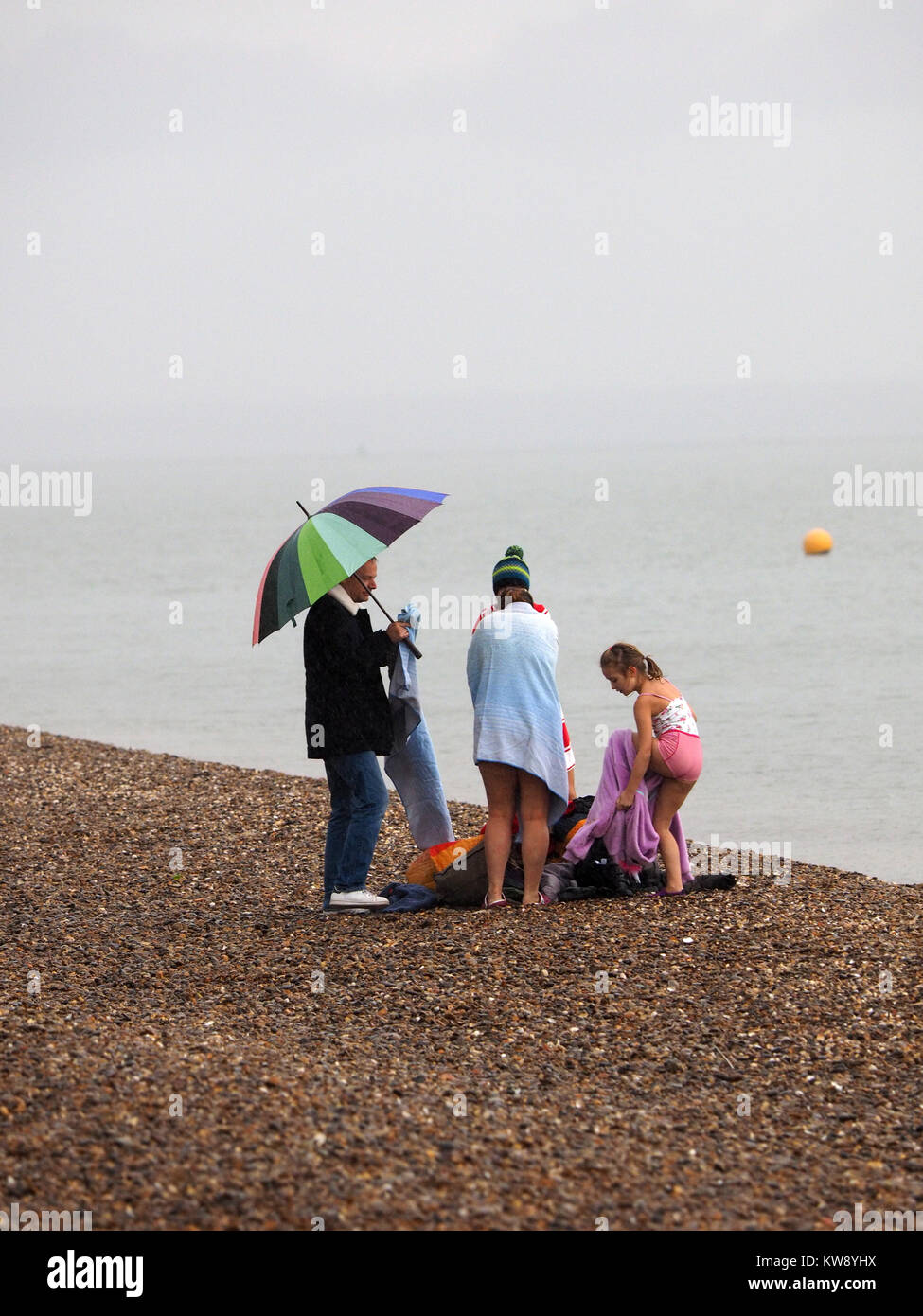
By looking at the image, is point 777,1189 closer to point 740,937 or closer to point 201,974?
point 740,937

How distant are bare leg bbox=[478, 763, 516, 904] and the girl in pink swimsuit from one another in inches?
22.6

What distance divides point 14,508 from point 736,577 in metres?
106

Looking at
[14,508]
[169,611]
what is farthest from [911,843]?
[14,508]

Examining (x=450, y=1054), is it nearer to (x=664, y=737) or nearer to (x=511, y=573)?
(x=664, y=737)

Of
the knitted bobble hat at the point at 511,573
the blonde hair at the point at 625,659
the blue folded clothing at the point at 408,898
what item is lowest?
the blue folded clothing at the point at 408,898

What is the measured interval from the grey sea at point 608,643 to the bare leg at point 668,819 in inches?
125

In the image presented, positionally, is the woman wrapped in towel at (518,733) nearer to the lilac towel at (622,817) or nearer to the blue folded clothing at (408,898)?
the lilac towel at (622,817)

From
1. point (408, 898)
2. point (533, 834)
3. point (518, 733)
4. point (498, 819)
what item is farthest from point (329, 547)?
point (408, 898)

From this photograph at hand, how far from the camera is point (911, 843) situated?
11.3 metres

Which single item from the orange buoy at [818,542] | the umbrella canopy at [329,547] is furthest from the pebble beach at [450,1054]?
the orange buoy at [818,542]

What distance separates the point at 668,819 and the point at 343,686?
188 cm

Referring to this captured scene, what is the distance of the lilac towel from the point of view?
24.8ft

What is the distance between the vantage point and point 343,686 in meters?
7.33

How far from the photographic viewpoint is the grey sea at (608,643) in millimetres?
13742
